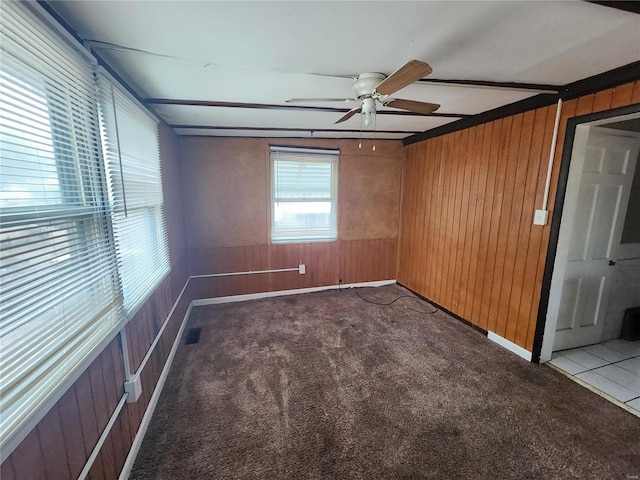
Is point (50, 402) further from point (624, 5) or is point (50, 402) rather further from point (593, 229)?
point (593, 229)

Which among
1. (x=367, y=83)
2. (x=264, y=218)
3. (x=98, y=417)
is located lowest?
(x=98, y=417)

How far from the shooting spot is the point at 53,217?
1.03 metres

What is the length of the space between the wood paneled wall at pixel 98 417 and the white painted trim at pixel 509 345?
10.2 ft

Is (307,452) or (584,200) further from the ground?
(584,200)

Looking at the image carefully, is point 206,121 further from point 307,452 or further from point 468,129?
point 307,452

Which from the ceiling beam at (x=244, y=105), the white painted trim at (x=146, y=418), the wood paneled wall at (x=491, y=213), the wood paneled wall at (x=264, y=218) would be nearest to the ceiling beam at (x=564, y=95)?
the wood paneled wall at (x=491, y=213)

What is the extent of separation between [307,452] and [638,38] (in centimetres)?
285

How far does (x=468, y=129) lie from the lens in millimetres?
3014

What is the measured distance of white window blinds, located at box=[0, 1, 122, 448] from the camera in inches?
33.7

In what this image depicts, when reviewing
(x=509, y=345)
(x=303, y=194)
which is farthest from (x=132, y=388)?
(x=509, y=345)

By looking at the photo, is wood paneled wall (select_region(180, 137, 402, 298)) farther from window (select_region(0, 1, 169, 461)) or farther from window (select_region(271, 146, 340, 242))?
window (select_region(0, 1, 169, 461))

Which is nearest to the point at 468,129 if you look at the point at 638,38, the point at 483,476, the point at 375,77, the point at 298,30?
the point at 638,38

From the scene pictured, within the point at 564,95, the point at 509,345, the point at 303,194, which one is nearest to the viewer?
the point at 564,95

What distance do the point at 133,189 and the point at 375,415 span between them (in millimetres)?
2236
